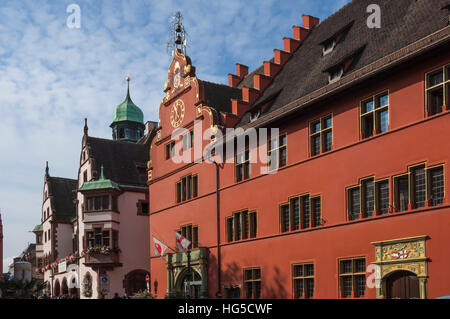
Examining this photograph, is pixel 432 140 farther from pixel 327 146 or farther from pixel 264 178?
pixel 264 178

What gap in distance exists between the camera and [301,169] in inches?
993

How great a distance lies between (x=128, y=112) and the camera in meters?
73.2

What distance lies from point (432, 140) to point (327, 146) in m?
5.84

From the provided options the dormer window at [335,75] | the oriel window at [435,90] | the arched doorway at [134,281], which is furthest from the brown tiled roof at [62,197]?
the oriel window at [435,90]

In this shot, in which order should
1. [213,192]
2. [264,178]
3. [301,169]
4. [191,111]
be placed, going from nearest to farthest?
1. [301,169]
2. [264,178]
3. [213,192]
4. [191,111]

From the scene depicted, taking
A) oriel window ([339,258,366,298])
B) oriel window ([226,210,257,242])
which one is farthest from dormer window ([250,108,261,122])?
oriel window ([339,258,366,298])

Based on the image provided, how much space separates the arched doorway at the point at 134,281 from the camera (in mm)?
48469

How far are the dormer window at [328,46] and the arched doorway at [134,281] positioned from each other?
28264 mm

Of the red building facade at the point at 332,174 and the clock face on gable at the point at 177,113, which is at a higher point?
the clock face on gable at the point at 177,113

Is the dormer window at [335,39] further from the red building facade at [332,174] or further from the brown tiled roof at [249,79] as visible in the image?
the brown tiled roof at [249,79]

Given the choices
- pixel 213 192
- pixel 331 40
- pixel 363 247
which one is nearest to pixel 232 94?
pixel 213 192

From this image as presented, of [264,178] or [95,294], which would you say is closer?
[264,178]

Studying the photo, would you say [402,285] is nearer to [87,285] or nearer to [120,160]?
[87,285]

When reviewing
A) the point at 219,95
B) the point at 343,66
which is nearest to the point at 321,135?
the point at 343,66
